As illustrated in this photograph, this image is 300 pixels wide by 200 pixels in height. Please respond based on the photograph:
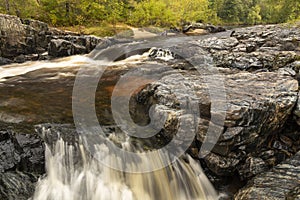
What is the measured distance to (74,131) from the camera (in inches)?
268

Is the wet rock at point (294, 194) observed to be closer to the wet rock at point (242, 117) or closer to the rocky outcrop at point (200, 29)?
the wet rock at point (242, 117)

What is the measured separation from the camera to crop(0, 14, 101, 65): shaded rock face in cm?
1736

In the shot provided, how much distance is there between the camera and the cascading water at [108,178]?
236 inches

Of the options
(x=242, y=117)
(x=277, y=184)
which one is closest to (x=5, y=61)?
(x=242, y=117)

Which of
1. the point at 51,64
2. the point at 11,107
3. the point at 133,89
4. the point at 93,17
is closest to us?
the point at 11,107

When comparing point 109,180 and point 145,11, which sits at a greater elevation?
point 145,11

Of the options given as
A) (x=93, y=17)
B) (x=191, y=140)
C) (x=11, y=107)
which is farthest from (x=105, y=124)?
(x=93, y=17)

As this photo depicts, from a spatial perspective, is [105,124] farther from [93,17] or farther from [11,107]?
[93,17]

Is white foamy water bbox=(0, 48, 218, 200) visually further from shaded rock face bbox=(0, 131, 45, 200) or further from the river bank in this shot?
the river bank

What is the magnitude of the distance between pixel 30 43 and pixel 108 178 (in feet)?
52.8

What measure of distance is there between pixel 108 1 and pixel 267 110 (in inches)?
1273

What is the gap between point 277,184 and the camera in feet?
17.8

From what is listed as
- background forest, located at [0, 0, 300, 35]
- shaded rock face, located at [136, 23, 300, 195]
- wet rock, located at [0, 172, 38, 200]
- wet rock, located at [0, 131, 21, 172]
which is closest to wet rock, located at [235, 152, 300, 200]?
shaded rock face, located at [136, 23, 300, 195]

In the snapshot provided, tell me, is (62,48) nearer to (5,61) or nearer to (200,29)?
(5,61)
